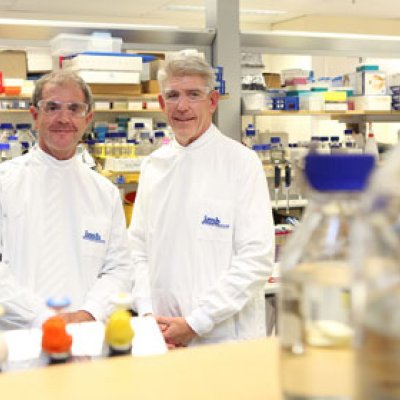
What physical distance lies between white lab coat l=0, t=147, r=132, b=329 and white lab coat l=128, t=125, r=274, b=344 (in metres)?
0.16

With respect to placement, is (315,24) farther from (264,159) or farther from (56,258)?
(56,258)

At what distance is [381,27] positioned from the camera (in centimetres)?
1089

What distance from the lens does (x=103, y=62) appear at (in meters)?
3.44

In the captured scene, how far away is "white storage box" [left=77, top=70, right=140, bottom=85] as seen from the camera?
3.42 metres

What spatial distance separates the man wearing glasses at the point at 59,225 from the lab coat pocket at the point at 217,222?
288mm

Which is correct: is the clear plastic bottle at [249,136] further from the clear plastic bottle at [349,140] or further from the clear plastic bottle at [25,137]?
the clear plastic bottle at [25,137]

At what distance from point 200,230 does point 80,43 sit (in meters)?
1.68

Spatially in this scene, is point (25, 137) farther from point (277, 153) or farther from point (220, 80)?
point (277, 153)

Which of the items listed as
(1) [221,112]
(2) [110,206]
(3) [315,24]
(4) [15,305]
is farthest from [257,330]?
(3) [315,24]

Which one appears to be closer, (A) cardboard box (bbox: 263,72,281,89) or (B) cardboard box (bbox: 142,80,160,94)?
(B) cardboard box (bbox: 142,80,160,94)

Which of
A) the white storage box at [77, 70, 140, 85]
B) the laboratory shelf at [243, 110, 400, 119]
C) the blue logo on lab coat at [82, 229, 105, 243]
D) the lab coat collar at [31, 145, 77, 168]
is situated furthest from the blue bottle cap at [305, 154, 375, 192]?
the laboratory shelf at [243, 110, 400, 119]

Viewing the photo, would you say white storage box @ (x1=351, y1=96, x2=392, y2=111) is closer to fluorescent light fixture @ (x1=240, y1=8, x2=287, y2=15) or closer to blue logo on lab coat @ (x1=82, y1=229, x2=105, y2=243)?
blue logo on lab coat @ (x1=82, y1=229, x2=105, y2=243)

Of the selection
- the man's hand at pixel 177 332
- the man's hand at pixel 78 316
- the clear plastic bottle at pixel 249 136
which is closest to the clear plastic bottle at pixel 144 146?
the clear plastic bottle at pixel 249 136

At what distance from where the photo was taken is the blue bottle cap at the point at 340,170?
531mm
